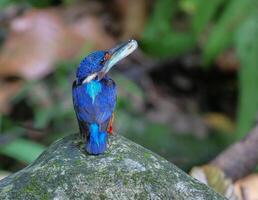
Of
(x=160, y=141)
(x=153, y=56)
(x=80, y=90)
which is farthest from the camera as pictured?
(x=153, y=56)

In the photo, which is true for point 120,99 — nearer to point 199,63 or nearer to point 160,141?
point 160,141

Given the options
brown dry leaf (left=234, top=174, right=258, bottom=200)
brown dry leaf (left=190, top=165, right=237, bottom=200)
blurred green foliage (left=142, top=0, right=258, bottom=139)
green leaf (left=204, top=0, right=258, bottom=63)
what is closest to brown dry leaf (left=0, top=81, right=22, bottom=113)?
blurred green foliage (left=142, top=0, right=258, bottom=139)

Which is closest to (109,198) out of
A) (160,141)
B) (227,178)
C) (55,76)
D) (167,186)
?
(167,186)

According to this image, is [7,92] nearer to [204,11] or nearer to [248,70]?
[204,11]

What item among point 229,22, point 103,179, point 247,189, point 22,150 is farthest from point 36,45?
point 103,179

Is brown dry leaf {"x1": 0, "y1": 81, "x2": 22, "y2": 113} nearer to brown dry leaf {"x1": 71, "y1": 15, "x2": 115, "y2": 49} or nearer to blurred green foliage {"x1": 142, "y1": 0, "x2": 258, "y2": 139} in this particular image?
brown dry leaf {"x1": 71, "y1": 15, "x2": 115, "y2": 49}
